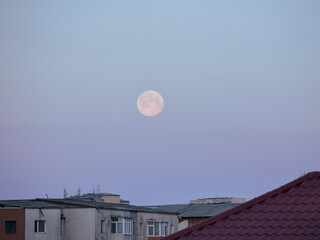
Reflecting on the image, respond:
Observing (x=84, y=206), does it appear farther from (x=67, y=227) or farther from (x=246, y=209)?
(x=246, y=209)

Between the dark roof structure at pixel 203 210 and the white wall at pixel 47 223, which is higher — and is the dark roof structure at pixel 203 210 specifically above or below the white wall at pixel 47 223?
above

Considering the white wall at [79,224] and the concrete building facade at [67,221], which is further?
the white wall at [79,224]

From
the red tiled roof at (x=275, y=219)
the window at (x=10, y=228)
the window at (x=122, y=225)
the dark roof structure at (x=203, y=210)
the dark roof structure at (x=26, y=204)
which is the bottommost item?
the red tiled roof at (x=275, y=219)

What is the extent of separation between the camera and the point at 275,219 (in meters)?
10.7

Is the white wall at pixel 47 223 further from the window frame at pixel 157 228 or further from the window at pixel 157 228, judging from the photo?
the window at pixel 157 228

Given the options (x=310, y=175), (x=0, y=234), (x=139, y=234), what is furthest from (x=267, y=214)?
(x=139, y=234)

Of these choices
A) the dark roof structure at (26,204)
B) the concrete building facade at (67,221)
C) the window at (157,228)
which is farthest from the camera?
the window at (157,228)

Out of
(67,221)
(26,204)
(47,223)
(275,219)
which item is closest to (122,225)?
(67,221)

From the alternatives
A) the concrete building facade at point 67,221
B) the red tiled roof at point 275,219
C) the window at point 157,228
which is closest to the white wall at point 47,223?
the concrete building facade at point 67,221

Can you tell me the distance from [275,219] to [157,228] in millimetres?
56489

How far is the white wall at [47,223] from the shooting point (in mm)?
55878

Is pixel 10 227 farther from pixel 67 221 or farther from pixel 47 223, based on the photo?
pixel 67 221

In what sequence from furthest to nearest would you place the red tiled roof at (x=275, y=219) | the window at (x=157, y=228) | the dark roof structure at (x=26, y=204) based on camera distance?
the window at (x=157, y=228) → the dark roof structure at (x=26, y=204) → the red tiled roof at (x=275, y=219)

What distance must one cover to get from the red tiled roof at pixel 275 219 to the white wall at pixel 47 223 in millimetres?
46409
